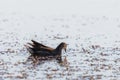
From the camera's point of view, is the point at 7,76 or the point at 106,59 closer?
the point at 7,76

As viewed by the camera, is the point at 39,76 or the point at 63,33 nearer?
the point at 39,76

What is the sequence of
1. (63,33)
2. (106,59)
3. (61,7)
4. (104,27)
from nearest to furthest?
(106,59) → (63,33) → (104,27) → (61,7)

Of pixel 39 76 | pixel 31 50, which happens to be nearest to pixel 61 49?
pixel 31 50

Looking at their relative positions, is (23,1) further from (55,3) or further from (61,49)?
(61,49)

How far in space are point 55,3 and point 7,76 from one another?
84.4ft

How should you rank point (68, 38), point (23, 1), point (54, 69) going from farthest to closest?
point (23, 1), point (68, 38), point (54, 69)

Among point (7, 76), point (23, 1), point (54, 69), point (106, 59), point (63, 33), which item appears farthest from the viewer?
point (23, 1)

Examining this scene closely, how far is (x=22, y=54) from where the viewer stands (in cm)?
2366

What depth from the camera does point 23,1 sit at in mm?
45812

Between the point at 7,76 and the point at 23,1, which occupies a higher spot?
the point at 23,1

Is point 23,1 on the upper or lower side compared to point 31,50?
upper

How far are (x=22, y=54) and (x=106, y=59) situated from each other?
11.5ft

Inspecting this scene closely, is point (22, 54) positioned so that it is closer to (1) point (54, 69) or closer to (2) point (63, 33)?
(1) point (54, 69)

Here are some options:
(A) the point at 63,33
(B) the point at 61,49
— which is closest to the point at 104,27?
(A) the point at 63,33
